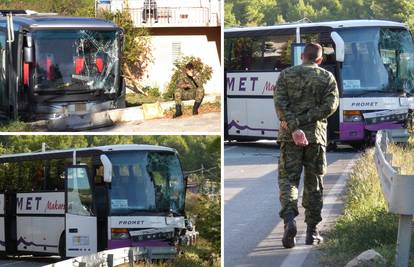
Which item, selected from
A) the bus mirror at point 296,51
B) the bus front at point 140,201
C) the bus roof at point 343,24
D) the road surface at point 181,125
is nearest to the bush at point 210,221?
the road surface at point 181,125

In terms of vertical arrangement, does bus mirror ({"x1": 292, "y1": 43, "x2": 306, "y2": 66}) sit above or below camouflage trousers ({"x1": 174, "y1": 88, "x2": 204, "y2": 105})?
below

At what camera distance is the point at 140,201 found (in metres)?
14.3

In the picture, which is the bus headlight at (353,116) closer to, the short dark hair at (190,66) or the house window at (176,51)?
the house window at (176,51)

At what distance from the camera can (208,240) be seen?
26.2 ft

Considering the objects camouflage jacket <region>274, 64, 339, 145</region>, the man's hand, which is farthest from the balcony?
the man's hand

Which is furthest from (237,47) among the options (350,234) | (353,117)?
(350,234)

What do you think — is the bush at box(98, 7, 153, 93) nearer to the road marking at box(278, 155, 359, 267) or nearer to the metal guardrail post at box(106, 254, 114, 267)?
the metal guardrail post at box(106, 254, 114, 267)

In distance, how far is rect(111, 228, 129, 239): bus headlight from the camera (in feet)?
47.3

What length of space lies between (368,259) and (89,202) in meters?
8.56

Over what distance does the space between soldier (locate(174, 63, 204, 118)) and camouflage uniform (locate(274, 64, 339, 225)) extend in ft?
3.58

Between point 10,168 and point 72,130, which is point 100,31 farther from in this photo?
point 10,168

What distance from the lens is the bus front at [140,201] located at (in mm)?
12641

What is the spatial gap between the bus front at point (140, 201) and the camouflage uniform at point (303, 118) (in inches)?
121

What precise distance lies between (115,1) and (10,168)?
25.0 ft
